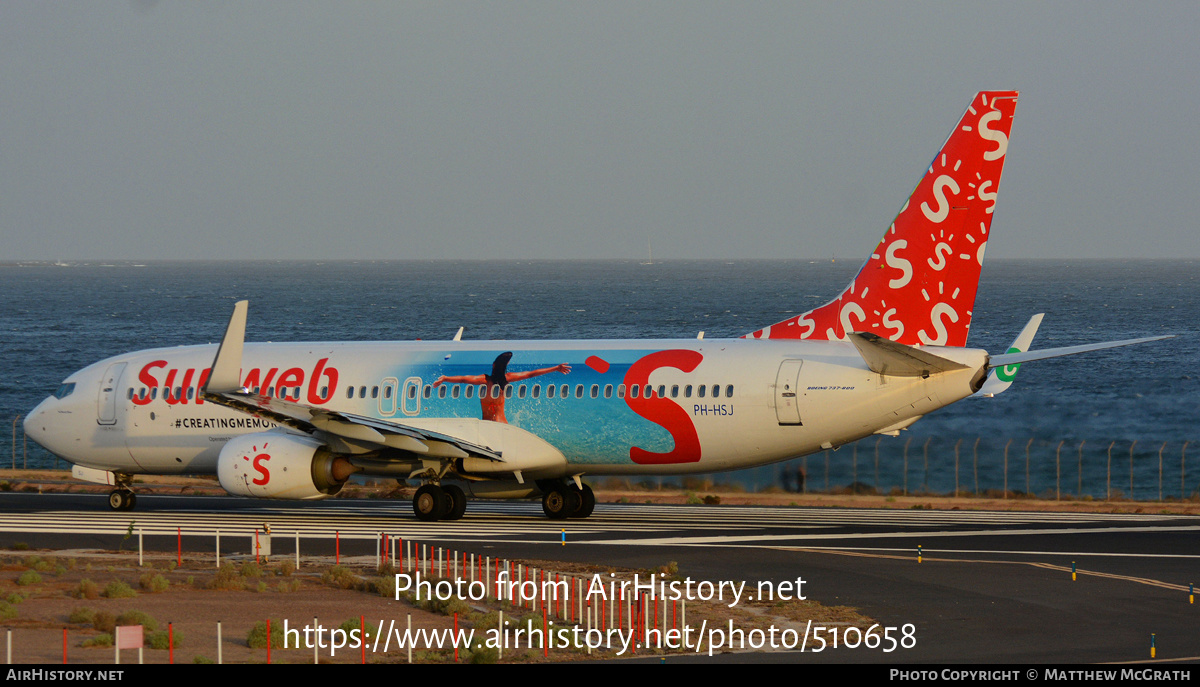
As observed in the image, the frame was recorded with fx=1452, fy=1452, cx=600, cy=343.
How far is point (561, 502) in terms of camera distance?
1250 inches

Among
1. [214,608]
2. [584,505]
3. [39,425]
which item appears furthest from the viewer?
[39,425]

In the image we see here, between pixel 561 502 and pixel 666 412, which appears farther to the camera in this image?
pixel 561 502

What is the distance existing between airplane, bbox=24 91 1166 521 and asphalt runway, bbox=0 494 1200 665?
1293mm

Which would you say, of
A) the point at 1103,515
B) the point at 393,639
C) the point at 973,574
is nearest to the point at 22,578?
the point at 393,639

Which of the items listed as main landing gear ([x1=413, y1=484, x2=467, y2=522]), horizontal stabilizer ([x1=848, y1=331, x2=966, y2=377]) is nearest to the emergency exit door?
horizontal stabilizer ([x1=848, y1=331, x2=966, y2=377])

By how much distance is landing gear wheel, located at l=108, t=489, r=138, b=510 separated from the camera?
34.6 metres

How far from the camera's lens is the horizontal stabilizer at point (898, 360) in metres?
26.2

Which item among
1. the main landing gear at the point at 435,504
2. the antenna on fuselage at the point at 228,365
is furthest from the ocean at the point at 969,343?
the antenna on fuselage at the point at 228,365

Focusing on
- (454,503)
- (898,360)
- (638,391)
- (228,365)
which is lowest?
(454,503)

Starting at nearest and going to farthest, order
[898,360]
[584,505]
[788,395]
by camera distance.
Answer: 1. [898,360]
2. [788,395]
3. [584,505]

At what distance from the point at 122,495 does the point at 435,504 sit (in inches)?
356

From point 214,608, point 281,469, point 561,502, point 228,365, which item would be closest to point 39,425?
point 281,469

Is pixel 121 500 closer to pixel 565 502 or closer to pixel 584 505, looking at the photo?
pixel 565 502

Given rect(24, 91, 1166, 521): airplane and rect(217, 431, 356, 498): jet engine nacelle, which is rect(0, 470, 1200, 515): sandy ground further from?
rect(217, 431, 356, 498): jet engine nacelle
